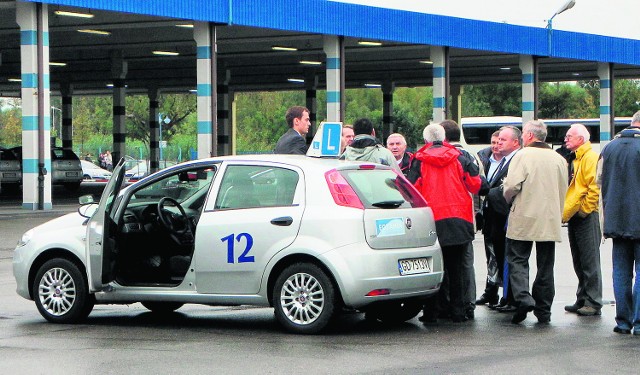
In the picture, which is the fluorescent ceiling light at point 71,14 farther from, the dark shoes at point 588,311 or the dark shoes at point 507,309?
the dark shoes at point 588,311

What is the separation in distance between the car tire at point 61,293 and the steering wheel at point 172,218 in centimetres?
87

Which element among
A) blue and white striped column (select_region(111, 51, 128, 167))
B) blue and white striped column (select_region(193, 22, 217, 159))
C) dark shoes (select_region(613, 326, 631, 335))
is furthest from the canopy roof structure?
dark shoes (select_region(613, 326, 631, 335))

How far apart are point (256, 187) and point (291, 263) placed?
751 mm

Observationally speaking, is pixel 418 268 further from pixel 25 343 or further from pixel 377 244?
pixel 25 343

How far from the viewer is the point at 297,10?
3488 centimetres

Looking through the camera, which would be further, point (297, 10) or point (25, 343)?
point (297, 10)

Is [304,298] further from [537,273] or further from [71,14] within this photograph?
[71,14]

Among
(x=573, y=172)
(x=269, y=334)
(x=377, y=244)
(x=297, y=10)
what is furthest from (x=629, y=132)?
(x=297, y=10)

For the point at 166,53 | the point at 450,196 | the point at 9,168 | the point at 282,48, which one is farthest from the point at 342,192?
the point at 9,168

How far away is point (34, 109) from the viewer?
2938 cm

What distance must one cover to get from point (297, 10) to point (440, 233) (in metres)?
24.8

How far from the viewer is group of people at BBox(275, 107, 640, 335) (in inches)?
394

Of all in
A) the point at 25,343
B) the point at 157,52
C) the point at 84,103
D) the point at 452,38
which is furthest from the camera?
the point at 84,103

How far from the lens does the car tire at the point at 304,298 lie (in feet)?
31.9
